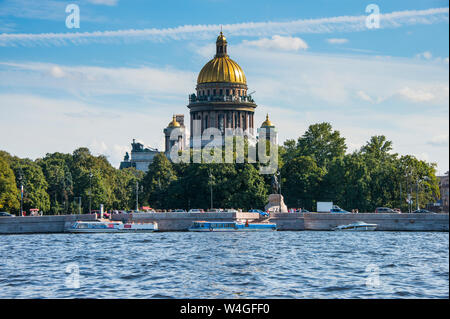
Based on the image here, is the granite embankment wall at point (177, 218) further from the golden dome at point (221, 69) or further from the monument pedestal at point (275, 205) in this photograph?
the golden dome at point (221, 69)

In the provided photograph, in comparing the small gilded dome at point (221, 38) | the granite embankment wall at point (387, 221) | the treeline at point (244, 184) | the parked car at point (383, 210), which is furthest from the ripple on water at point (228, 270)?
the small gilded dome at point (221, 38)

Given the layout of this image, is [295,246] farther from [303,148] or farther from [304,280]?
[303,148]

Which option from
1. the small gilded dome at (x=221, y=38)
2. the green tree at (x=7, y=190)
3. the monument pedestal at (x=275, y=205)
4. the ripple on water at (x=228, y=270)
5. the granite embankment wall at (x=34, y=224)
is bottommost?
the ripple on water at (x=228, y=270)

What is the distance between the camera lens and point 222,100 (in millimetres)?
134500

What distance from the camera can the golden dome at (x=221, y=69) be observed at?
134137 mm

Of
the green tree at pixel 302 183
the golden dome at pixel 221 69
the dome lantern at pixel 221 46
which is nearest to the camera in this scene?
the green tree at pixel 302 183

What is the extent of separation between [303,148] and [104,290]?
80.7 metres

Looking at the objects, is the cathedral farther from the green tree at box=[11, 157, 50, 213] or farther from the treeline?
the green tree at box=[11, 157, 50, 213]

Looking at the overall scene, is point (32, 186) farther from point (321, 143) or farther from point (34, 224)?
point (321, 143)

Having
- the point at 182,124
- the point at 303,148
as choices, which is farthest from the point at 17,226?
the point at 182,124

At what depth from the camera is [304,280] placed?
1127 inches

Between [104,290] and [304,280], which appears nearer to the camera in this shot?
[104,290]

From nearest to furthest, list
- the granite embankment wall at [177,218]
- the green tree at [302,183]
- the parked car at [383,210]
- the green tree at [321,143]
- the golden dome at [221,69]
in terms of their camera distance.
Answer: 1. the granite embankment wall at [177,218]
2. the parked car at [383,210]
3. the green tree at [302,183]
4. the green tree at [321,143]
5. the golden dome at [221,69]

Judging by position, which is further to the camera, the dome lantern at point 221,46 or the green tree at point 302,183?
the dome lantern at point 221,46
